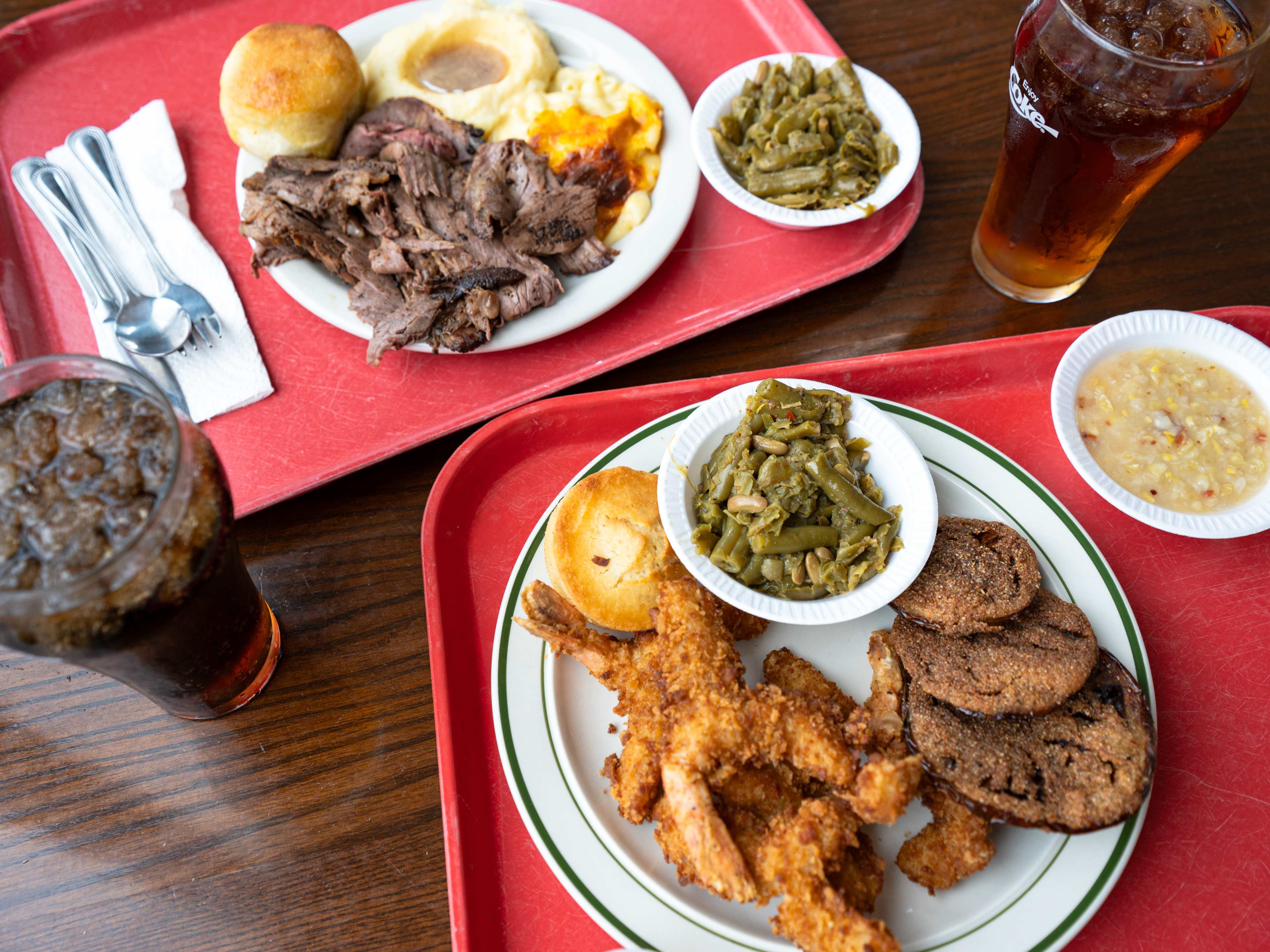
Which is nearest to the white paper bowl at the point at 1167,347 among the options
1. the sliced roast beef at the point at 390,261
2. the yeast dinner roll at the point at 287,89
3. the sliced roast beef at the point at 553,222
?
the sliced roast beef at the point at 553,222

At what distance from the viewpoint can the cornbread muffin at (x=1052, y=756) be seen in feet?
5.78

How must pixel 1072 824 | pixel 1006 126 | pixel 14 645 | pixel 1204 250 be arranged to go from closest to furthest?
pixel 14 645 → pixel 1072 824 → pixel 1006 126 → pixel 1204 250

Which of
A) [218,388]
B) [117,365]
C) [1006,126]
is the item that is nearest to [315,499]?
[218,388]

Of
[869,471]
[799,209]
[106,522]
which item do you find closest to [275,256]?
[106,522]

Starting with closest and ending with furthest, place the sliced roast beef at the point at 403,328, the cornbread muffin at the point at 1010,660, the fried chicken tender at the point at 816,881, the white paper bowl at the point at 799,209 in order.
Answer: the fried chicken tender at the point at 816,881 < the cornbread muffin at the point at 1010,660 < the sliced roast beef at the point at 403,328 < the white paper bowl at the point at 799,209

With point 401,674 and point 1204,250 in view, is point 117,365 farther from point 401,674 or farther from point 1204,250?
point 1204,250

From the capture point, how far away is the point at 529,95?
3.25 metres

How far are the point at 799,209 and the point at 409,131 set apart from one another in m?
1.53

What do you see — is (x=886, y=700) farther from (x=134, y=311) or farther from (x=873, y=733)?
(x=134, y=311)

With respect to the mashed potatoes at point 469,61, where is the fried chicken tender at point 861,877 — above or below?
below

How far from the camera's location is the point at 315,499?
2.51 m

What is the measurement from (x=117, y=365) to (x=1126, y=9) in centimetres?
282

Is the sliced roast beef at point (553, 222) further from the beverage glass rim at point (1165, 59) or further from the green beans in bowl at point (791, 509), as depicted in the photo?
the beverage glass rim at point (1165, 59)

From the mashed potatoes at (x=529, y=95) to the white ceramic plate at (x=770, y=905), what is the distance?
1.36 meters
